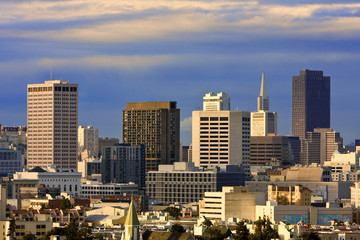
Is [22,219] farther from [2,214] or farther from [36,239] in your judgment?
[36,239]

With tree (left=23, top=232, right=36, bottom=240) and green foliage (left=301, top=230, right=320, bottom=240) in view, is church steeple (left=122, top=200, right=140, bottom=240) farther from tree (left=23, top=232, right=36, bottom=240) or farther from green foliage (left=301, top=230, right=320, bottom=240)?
green foliage (left=301, top=230, right=320, bottom=240)

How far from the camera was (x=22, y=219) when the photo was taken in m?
199

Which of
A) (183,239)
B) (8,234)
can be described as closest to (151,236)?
(183,239)

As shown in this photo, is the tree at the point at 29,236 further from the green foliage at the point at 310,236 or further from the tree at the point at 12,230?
the green foliage at the point at 310,236

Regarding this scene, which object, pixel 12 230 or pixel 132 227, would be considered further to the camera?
pixel 12 230

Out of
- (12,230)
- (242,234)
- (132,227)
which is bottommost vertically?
(242,234)

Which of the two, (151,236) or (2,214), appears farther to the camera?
(2,214)

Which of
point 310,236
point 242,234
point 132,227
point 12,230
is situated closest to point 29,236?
point 12,230

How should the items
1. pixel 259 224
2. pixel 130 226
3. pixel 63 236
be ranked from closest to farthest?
pixel 130 226, pixel 63 236, pixel 259 224

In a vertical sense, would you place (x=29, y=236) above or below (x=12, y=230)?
below

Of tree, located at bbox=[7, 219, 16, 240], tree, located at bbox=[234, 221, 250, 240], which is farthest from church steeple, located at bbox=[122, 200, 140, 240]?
tree, located at bbox=[7, 219, 16, 240]

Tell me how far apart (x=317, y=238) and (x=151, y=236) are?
25148 millimetres

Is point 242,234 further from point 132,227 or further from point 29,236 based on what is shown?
point 29,236

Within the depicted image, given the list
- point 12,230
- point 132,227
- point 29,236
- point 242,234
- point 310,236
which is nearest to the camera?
point 132,227
